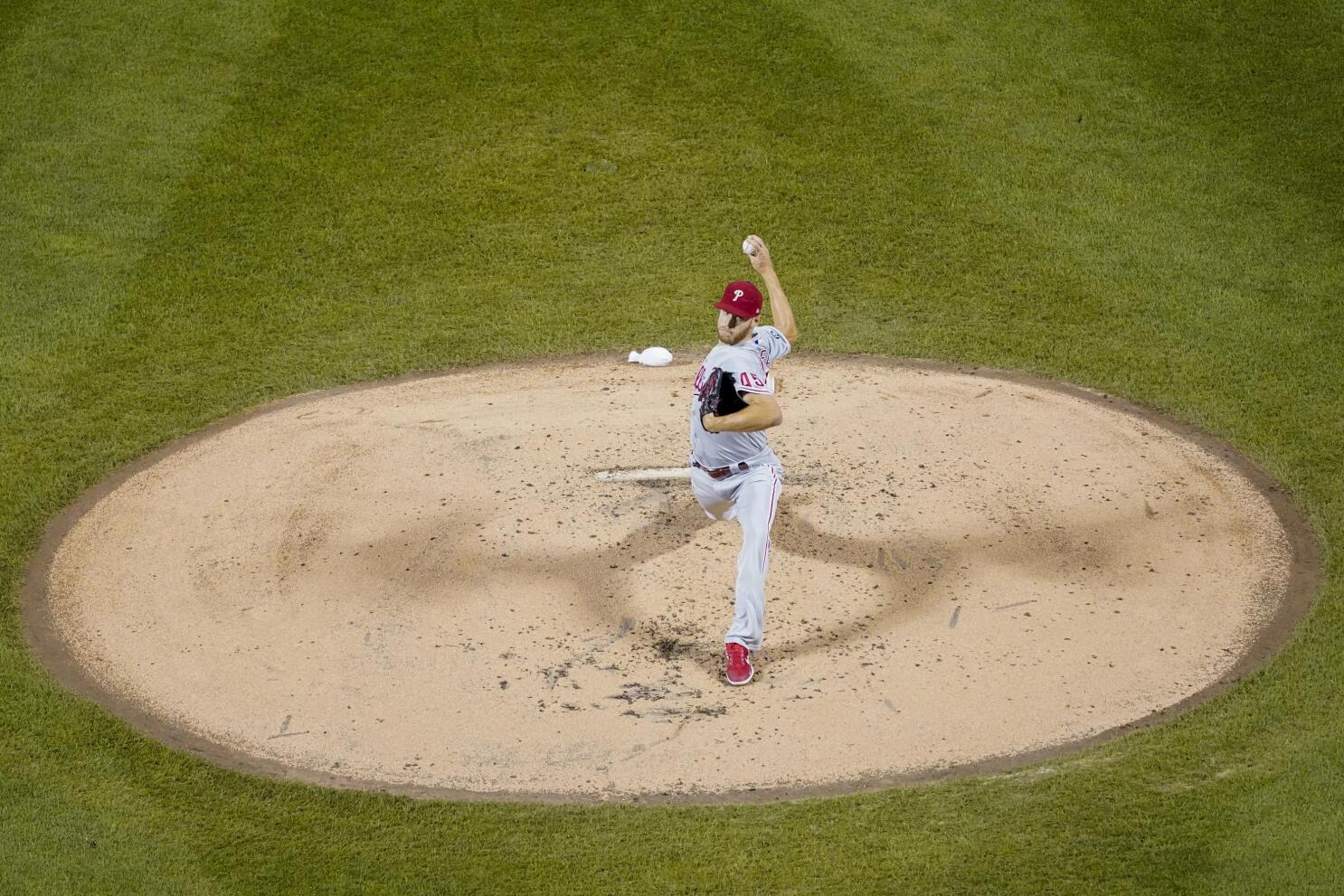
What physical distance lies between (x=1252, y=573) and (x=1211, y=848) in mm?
2779

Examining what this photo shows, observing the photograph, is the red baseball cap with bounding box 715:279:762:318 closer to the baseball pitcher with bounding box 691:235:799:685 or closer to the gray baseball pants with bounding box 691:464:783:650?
the baseball pitcher with bounding box 691:235:799:685

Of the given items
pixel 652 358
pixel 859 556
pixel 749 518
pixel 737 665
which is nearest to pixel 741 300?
pixel 749 518

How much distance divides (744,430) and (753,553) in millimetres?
686

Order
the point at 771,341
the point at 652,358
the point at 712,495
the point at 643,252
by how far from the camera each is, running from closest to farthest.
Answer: the point at 771,341 → the point at 712,495 → the point at 652,358 → the point at 643,252

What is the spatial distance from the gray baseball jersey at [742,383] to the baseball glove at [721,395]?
0.09ft

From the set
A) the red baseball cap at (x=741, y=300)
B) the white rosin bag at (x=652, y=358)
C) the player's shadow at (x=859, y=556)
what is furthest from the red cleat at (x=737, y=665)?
the white rosin bag at (x=652, y=358)

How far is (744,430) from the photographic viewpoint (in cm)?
794

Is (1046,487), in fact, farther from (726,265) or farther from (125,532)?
(125,532)

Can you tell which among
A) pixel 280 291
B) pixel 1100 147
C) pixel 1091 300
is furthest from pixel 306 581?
pixel 1100 147

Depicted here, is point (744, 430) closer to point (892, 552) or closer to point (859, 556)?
point (859, 556)

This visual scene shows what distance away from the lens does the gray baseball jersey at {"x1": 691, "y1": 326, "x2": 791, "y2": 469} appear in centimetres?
804

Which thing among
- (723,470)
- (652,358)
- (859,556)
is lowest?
(652,358)

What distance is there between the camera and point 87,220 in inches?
540

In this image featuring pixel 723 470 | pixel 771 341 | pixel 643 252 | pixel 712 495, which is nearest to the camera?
pixel 771 341
